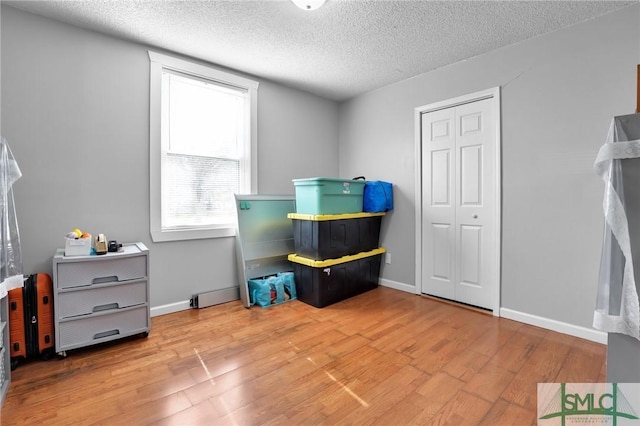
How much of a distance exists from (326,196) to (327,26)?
154 cm

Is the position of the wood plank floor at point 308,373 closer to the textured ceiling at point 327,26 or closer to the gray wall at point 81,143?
the gray wall at point 81,143

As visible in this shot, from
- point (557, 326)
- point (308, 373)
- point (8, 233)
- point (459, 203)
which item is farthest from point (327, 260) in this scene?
point (8, 233)

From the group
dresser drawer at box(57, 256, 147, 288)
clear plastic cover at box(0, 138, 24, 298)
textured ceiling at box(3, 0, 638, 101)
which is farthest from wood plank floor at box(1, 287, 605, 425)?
textured ceiling at box(3, 0, 638, 101)

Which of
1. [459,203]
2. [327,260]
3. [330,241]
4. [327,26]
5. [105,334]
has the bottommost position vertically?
[105,334]

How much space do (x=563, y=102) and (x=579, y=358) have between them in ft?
6.56

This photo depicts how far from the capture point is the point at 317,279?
3039 millimetres

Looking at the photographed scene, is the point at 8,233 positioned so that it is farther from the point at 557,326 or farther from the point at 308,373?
the point at 557,326

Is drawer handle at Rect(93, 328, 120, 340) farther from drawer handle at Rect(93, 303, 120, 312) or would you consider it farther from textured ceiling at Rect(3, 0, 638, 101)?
textured ceiling at Rect(3, 0, 638, 101)

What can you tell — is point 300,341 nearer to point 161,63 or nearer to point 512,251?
point 512,251

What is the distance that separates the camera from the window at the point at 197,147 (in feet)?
9.14

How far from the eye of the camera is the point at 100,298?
7.13 ft

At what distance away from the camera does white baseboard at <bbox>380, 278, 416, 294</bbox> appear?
11.6 ft

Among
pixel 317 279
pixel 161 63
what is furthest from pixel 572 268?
pixel 161 63

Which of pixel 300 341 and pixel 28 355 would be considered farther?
pixel 300 341
